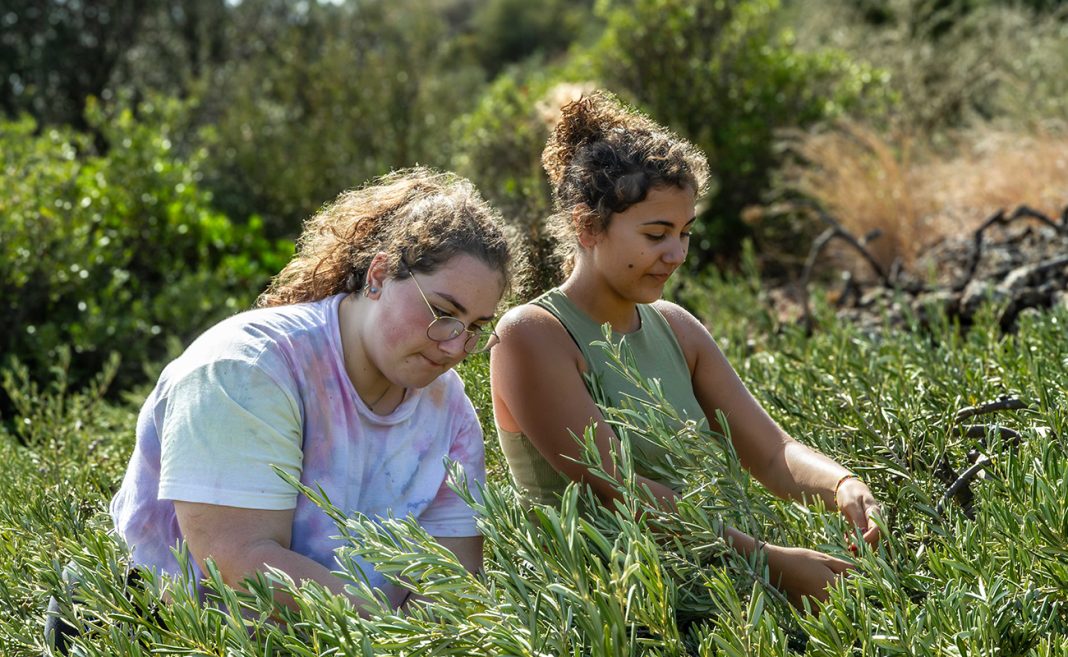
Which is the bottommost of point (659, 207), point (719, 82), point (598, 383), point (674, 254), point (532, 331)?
point (598, 383)

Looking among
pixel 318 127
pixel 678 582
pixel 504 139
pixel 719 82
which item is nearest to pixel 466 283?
pixel 678 582

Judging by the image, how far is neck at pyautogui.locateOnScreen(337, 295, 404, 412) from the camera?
2.40 metres

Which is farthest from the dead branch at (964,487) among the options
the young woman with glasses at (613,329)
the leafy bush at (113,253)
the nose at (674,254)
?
the leafy bush at (113,253)

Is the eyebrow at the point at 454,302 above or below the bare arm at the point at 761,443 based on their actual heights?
above

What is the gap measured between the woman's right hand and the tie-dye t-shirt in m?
0.78

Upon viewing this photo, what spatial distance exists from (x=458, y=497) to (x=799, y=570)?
0.90 meters

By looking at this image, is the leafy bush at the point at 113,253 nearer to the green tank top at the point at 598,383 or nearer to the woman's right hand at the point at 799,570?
the green tank top at the point at 598,383

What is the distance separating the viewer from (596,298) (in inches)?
109

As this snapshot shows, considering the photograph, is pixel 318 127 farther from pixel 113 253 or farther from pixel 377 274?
pixel 377 274

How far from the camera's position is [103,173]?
707cm

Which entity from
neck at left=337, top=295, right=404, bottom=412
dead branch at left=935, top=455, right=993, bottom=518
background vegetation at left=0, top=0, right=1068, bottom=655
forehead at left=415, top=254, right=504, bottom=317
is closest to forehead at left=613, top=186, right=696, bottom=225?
background vegetation at left=0, top=0, right=1068, bottom=655

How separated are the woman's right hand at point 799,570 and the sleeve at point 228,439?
2.97 feet

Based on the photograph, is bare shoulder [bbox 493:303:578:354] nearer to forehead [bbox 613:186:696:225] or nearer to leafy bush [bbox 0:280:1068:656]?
forehead [bbox 613:186:696:225]

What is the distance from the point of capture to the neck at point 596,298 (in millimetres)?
2770
